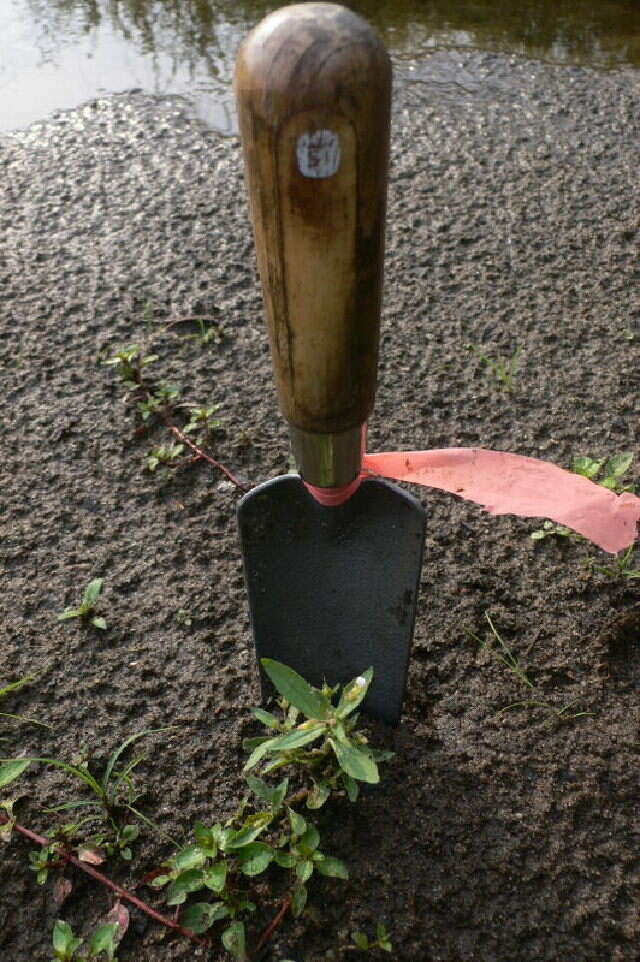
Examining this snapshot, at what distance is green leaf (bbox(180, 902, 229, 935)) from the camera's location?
43.9 inches

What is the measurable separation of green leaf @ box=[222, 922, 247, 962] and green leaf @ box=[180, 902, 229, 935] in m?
0.02

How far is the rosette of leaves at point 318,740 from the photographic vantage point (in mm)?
1102

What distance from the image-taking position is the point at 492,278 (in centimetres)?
207

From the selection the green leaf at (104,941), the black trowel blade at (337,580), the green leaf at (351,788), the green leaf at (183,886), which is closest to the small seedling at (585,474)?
the black trowel blade at (337,580)

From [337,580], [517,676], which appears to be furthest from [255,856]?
[517,676]

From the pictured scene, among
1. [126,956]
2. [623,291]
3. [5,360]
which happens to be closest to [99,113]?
[5,360]

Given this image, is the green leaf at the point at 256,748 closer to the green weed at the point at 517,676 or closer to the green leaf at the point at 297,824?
the green leaf at the point at 297,824

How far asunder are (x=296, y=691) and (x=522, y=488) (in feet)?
1.38

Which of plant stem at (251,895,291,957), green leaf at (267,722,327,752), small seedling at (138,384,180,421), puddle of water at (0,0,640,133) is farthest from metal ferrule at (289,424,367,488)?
puddle of water at (0,0,640,133)

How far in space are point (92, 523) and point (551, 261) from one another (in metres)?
1.18

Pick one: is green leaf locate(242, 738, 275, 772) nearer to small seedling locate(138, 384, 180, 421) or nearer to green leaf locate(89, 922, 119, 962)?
green leaf locate(89, 922, 119, 962)

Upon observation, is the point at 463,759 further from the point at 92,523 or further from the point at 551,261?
the point at 551,261

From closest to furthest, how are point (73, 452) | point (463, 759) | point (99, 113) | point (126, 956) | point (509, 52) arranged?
1. point (126, 956)
2. point (463, 759)
3. point (73, 452)
4. point (99, 113)
5. point (509, 52)

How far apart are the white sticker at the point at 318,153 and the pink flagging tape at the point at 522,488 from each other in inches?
22.1
